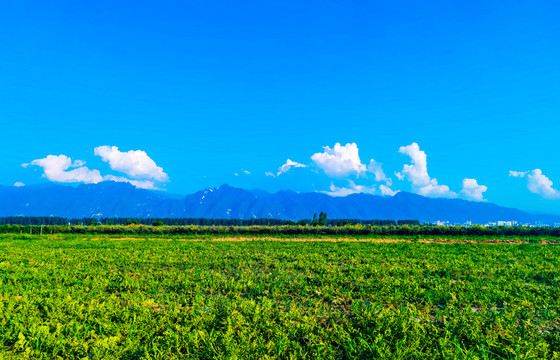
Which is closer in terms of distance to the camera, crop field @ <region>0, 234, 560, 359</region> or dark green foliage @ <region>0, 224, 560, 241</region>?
crop field @ <region>0, 234, 560, 359</region>

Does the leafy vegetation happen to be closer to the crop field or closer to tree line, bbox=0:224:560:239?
tree line, bbox=0:224:560:239

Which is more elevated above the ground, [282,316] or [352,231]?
[282,316]

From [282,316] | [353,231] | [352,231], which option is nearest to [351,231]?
[352,231]

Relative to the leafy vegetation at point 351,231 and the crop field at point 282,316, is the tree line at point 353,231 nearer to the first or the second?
the leafy vegetation at point 351,231

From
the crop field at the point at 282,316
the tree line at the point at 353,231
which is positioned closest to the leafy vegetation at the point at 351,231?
the tree line at the point at 353,231

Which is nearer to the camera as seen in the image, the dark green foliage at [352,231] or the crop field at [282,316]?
the crop field at [282,316]

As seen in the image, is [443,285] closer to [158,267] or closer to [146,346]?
[146,346]

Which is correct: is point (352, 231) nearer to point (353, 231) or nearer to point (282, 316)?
point (353, 231)

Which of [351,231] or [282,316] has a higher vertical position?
[282,316]

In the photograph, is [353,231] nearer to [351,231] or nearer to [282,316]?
[351,231]

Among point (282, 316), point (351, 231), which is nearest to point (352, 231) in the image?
point (351, 231)

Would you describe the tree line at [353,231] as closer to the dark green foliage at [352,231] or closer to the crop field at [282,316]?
the dark green foliage at [352,231]

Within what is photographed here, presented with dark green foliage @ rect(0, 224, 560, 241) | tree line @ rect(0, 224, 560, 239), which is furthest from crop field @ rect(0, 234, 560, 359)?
tree line @ rect(0, 224, 560, 239)

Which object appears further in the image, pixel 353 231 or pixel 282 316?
pixel 353 231
